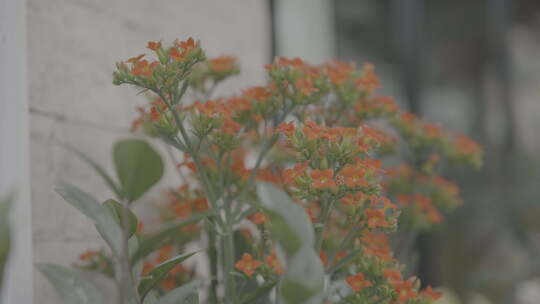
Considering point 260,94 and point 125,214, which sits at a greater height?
point 260,94

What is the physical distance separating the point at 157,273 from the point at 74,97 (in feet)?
1.55

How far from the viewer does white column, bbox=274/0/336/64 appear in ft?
5.74

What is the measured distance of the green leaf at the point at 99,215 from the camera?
61 cm

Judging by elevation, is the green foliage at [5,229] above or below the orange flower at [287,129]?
below

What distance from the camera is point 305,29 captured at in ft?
6.14

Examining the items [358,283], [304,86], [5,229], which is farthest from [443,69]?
[5,229]

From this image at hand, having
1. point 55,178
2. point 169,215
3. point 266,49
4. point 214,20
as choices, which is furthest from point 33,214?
point 266,49

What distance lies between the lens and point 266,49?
1673 mm

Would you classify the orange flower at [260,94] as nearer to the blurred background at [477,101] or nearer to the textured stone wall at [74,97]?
the textured stone wall at [74,97]

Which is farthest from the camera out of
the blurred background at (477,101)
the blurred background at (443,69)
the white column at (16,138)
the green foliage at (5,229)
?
the blurred background at (477,101)

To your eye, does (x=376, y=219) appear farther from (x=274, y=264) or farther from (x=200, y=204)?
(x=200, y=204)

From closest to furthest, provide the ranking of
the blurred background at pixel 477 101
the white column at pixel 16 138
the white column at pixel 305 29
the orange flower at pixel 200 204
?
the white column at pixel 16 138, the orange flower at pixel 200 204, the white column at pixel 305 29, the blurred background at pixel 477 101

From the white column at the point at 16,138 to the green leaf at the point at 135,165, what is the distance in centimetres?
31

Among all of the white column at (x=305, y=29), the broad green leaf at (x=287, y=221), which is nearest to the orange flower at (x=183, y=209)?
the broad green leaf at (x=287, y=221)
